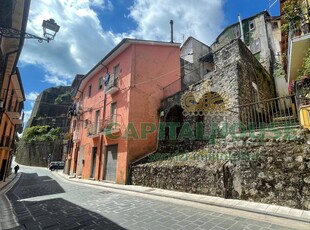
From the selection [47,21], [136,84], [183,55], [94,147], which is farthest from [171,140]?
[183,55]

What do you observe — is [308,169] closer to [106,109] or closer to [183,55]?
[106,109]

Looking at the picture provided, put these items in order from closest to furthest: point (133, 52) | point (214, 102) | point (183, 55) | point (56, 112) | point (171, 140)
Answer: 1. point (214, 102)
2. point (171, 140)
3. point (133, 52)
4. point (183, 55)
5. point (56, 112)

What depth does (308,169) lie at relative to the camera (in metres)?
4.74

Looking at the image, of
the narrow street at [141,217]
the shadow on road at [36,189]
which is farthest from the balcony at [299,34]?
the shadow on road at [36,189]

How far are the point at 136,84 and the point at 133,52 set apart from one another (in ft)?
7.26

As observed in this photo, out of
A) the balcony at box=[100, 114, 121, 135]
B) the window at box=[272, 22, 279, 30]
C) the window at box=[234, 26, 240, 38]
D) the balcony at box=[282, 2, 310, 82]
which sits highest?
the window at box=[234, 26, 240, 38]

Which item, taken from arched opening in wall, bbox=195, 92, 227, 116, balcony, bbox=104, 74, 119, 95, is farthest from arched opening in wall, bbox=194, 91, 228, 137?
balcony, bbox=104, 74, 119, 95

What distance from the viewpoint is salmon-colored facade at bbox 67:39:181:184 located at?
11.3m

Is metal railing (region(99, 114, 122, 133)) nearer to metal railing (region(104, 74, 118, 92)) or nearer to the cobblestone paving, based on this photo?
metal railing (region(104, 74, 118, 92))

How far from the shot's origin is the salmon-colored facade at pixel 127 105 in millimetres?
11273

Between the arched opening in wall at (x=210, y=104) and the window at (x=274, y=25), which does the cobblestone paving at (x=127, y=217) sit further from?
the window at (x=274, y=25)

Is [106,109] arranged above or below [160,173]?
above

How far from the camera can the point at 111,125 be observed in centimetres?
1237

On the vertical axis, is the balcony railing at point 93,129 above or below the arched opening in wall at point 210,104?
below
